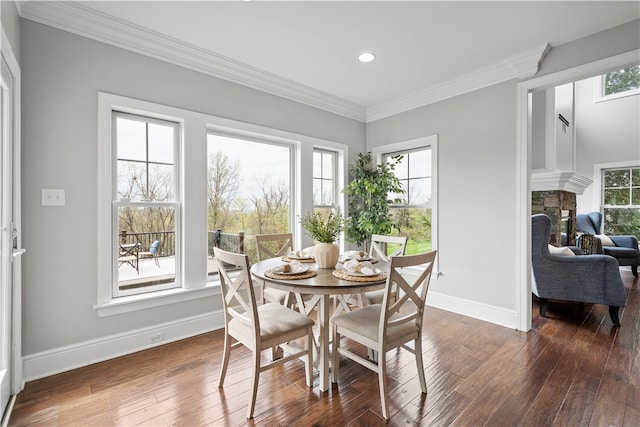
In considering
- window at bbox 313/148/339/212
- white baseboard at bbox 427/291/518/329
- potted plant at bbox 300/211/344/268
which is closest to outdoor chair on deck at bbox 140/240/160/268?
potted plant at bbox 300/211/344/268

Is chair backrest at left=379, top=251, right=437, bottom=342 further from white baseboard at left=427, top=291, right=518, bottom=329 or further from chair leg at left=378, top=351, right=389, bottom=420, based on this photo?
white baseboard at left=427, top=291, right=518, bottom=329

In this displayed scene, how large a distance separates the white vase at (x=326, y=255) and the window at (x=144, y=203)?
1.51 meters

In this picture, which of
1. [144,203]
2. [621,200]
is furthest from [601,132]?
[144,203]

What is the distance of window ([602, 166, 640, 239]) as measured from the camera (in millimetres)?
5945

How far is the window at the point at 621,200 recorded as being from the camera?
5.95m

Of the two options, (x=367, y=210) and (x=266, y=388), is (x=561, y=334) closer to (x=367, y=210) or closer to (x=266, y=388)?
(x=367, y=210)

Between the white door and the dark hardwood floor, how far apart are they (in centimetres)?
25

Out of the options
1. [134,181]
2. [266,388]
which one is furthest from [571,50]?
[134,181]

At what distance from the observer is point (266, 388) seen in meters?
2.02

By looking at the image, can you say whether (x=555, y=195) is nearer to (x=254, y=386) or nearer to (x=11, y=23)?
(x=254, y=386)

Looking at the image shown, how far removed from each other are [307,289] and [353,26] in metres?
2.15

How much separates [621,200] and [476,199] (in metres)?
5.19

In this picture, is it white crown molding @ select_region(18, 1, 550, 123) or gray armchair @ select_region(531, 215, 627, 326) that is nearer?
white crown molding @ select_region(18, 1, 550, 123)

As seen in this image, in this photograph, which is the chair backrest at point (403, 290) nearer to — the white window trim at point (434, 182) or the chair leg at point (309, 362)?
the chair leg at point (309, 362)
